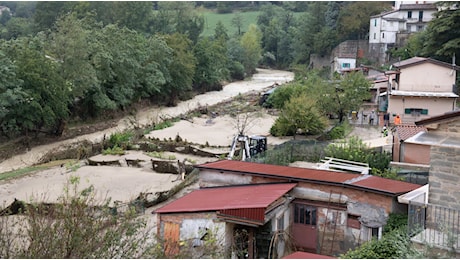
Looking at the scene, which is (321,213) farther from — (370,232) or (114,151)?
(114,151)

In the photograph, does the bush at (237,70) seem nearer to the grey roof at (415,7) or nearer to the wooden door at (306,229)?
the grey roof at (415,7)

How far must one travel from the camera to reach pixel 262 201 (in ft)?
43.8

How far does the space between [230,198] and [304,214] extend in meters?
2.42

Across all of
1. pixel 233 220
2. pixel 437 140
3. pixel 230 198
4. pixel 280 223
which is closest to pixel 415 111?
pixel 280 223

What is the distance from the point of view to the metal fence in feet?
32.8

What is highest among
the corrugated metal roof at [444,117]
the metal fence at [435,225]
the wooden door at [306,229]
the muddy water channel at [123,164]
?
the corrugated metal roof at [444,117]

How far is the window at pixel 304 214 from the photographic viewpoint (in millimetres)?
15125

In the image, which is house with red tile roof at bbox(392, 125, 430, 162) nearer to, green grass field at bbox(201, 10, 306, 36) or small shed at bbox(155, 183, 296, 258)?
small shed at bbox(155, 183, 296, 258)

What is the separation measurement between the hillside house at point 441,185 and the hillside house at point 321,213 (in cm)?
300

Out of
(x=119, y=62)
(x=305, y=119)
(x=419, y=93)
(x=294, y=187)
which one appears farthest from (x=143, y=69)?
(x=294, y=187)

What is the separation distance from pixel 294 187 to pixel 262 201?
91.7 inches

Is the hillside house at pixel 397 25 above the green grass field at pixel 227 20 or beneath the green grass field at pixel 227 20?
beneath

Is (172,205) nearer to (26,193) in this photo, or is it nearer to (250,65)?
(26,193)

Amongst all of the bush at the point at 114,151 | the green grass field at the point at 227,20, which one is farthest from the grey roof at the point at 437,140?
the green grass field at the point at 227,20
